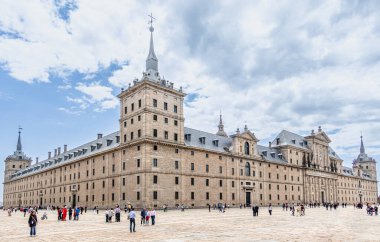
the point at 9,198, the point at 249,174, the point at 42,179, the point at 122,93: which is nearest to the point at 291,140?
the point at 249,174

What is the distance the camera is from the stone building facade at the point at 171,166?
60.2 meters

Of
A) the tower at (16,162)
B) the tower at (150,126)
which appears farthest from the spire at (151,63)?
the tower at (16,162)

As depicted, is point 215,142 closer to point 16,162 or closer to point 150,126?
point 150,126

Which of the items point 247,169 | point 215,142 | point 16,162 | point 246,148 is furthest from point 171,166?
point 16,162

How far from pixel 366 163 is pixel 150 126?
131605mm

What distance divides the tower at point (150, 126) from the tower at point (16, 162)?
91.9m

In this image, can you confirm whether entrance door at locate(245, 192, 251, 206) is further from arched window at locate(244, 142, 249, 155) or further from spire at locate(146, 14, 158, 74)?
spire at locate(146, 14, 158, 74)

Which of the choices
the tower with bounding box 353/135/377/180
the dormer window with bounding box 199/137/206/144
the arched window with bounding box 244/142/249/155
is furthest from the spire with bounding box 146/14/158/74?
the tower with bounding box 353/135/377/180

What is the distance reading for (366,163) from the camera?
523 ft

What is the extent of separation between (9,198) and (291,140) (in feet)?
338

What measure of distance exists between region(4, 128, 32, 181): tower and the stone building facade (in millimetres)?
34164

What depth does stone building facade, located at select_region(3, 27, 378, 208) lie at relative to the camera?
197 ft

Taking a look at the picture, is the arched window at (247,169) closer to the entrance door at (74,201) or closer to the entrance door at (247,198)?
the entrance door at (247,198)

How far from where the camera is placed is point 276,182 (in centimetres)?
8762
